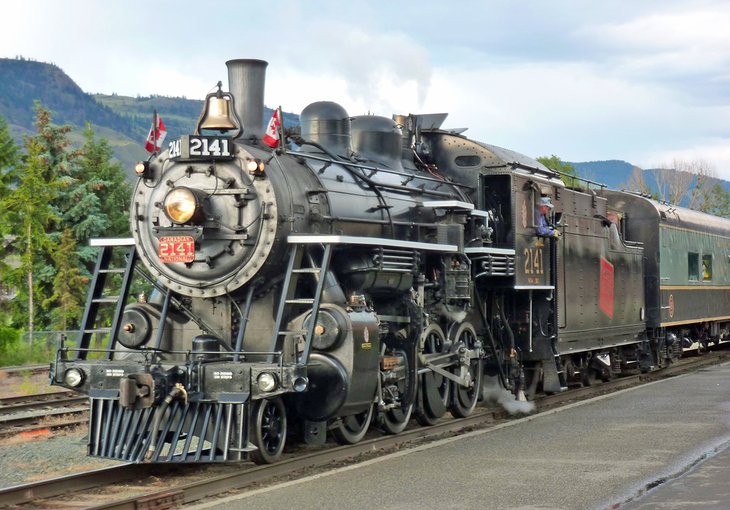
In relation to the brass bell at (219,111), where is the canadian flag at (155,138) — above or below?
below

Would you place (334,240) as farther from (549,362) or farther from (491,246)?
(549,362)

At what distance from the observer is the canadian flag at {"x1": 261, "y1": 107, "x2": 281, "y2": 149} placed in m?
9.54

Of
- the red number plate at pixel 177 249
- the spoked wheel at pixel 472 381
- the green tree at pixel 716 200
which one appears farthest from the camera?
the green tree at pixel 716 200

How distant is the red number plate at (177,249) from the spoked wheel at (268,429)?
163cm

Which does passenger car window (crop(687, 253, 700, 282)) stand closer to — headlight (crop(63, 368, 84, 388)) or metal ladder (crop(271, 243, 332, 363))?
metal ladder (crop(271, 243, 332, 363))

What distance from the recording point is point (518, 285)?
13.0 meters

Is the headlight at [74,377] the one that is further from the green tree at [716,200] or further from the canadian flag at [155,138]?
the green tree at [716,200]

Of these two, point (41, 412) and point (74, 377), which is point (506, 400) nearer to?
point (74, 377)

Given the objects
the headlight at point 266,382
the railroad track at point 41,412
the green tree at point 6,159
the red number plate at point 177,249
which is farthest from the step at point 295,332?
the green tree at point 6,159

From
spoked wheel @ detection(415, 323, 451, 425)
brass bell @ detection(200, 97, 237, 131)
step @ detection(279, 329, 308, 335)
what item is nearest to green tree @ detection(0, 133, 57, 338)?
spoked wheel @ detection(415, 323, 451, 425)

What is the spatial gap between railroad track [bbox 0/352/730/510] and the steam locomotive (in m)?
0.19

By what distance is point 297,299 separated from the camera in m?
9.37

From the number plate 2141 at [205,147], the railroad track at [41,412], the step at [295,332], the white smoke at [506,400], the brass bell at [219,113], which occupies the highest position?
the brass bell at [219,113]

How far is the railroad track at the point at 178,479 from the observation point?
7680 millimetres
